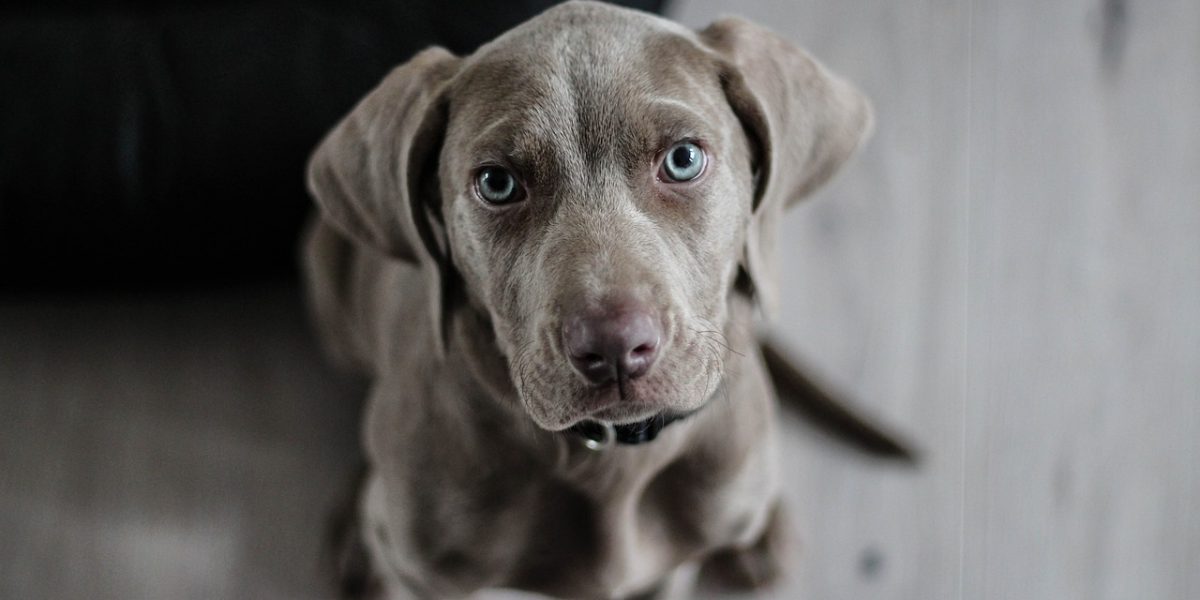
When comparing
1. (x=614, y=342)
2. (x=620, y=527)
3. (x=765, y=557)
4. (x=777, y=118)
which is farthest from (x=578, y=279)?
(x=765, y=557)

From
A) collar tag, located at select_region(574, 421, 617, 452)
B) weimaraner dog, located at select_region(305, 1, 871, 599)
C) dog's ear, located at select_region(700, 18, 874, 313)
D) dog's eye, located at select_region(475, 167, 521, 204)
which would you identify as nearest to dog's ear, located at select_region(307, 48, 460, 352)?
weimaraner dog, located at select_region(305, 1, 871, 599)

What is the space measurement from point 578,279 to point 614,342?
9cm

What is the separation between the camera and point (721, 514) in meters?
1.53

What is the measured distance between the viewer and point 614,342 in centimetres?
107

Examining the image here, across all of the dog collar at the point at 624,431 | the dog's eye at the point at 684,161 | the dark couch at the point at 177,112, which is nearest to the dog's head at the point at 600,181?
the dog's eye at the point at 684,161

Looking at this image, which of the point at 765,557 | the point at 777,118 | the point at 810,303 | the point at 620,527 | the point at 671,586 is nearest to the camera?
the point at 777,118

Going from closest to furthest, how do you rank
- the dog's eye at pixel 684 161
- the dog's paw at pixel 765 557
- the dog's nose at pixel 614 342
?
the dog's nose at pixel 614 342
the dog's eye at pixel 684 161
the dog's paw at pixel 765 557

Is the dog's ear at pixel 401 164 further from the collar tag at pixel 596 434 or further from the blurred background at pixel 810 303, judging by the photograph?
the blurred background at pixel 810 303

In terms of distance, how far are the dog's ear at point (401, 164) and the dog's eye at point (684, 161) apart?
0.29m

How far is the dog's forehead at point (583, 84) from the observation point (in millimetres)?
1172

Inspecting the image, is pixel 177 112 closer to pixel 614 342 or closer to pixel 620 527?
pixel 620 527

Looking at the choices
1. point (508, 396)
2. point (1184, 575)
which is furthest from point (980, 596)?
point (508, 396)

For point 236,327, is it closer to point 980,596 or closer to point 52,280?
point 52,280

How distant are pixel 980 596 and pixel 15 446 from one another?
203cm
